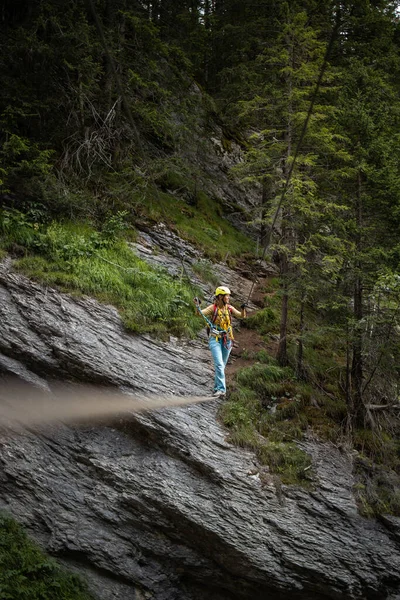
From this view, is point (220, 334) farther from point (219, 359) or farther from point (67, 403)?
point (67, 403)

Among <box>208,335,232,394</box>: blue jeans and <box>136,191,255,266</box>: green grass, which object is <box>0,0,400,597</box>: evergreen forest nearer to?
<box>136,191,255,266</box>: green grass

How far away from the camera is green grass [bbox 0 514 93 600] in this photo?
6.22 m

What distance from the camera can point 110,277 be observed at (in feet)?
31.2

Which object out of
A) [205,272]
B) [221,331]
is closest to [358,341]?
[221,331]

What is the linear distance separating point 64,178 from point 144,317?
4.64 metres

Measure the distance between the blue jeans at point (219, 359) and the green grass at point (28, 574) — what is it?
379cm

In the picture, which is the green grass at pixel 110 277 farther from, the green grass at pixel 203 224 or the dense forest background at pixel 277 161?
the green grass at pixel 203 224

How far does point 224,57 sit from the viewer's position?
16797 millimetres

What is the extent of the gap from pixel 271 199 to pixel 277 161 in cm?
92

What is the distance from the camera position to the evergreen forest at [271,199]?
876cm

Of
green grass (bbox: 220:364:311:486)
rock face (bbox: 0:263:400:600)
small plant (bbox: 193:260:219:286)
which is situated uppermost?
small plant (bbox: 193:260:219:286)

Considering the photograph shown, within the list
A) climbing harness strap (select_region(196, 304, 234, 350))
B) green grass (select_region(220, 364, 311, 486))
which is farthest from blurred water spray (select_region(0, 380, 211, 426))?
climbing harness strap (select_region(196, 304, 234, 350))

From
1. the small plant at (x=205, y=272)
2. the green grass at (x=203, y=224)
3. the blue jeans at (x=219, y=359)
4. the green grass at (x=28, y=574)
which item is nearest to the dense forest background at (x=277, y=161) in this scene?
the green grass at (x=203, y=224)

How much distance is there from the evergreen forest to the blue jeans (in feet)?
1.47
